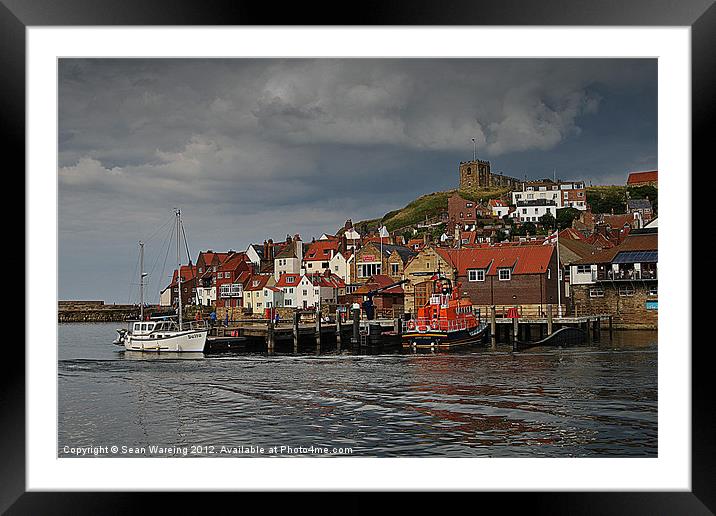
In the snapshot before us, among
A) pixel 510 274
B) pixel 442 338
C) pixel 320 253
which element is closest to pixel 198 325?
pixel 320 253

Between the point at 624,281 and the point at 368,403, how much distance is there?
2629 millimetres

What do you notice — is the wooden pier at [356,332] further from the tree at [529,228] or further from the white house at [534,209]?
the white house at [534,209]

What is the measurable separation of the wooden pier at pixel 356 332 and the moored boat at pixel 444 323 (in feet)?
0.68

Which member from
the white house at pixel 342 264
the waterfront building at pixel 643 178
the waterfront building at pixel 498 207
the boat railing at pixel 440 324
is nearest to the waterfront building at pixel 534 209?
the waterfront building at pixel 498 207

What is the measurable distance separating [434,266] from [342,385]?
4.91ft

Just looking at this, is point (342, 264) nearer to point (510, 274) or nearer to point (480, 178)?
point (480, 178)

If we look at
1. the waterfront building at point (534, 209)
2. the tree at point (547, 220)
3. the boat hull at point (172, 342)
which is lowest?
the boat hull at point (172, 342)

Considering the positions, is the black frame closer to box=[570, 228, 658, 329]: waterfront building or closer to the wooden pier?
box=[570, 228, 658, 329]: waterfront building

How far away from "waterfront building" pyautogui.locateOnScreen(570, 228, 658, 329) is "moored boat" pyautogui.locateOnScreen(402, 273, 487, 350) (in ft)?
3.81
